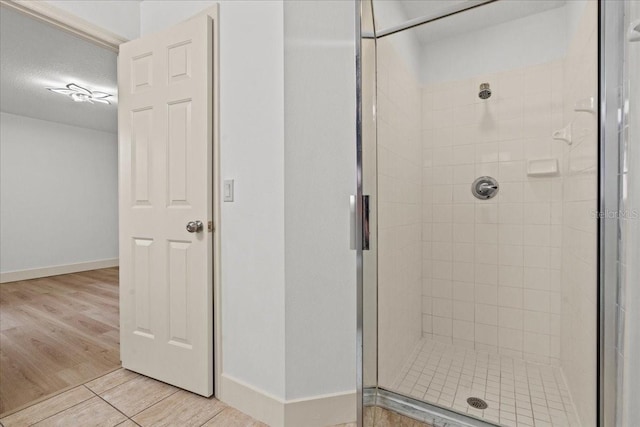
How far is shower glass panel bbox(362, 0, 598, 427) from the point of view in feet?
4.48

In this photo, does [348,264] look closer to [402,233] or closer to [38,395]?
[402,233]

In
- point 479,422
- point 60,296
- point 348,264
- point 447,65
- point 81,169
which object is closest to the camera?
point 479,422

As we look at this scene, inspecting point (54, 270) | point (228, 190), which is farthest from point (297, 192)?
point (54, 270)

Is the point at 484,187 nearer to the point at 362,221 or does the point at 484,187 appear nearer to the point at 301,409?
the point at 362,221

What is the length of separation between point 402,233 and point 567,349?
3.15ft

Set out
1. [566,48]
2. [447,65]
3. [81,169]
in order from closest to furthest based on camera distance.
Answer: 1. [566,48]
2. [447,65]
3. [81,169]

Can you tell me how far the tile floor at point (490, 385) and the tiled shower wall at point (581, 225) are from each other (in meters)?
0.09

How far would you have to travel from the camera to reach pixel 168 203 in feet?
5.42

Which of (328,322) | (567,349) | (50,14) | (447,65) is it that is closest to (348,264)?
(328,322)

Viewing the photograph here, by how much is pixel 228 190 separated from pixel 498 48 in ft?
5.63

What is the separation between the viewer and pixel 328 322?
4.57 ft

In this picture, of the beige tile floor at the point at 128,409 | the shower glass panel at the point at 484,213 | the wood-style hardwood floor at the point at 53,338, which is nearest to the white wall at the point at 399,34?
the shower glass panel at the point at 484,213

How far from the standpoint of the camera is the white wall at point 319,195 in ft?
4.38

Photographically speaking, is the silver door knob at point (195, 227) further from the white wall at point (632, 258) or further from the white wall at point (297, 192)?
the white wall at point (632, 258)
